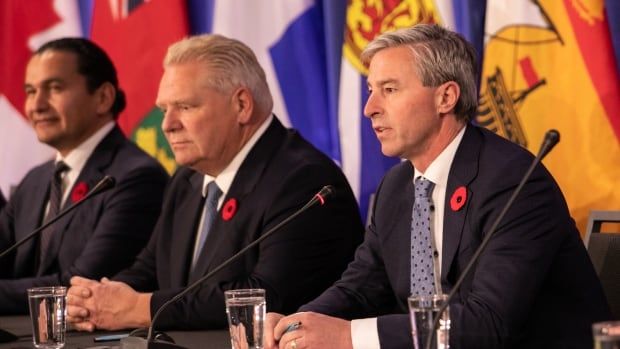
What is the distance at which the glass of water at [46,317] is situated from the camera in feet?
10.4

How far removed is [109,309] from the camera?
12.7ft

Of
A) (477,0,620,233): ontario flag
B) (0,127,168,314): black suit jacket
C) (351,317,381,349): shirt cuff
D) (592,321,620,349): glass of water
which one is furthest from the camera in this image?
(0,127,168,314): black suit jacket

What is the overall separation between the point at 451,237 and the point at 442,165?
0.27 m

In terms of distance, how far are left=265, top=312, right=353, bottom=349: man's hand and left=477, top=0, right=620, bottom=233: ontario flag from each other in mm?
1374

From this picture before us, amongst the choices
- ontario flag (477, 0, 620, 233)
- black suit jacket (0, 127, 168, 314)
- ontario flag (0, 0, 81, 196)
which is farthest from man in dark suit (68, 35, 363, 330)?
ontario flag (0, 0, 81, 196)

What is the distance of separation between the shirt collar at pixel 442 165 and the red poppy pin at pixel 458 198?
0.37 ft

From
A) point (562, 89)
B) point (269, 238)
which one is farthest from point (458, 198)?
point (562, 89)

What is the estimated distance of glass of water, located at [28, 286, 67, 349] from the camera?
3.17 meters

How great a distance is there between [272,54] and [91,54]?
0.85m

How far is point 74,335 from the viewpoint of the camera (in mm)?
3723

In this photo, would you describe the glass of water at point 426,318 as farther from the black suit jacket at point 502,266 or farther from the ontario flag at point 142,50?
the ontario flag at point 142,50

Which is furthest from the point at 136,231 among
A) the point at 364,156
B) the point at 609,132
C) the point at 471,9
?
the point at 609,132

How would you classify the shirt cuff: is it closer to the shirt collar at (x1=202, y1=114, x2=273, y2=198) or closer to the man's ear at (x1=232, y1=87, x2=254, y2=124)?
the shirt collar at (x1=202, y1=114, x2=273, y2=198)

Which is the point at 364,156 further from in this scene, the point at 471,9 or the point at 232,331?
the point at 232,331
